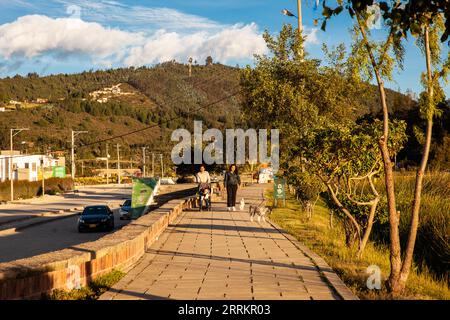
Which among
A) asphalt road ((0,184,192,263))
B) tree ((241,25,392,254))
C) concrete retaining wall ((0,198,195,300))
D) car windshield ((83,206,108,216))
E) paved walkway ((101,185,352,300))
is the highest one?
tree ((241,25,392,254))

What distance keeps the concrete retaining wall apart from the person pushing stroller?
11825 mm

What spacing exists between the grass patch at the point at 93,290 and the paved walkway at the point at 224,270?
0.18m

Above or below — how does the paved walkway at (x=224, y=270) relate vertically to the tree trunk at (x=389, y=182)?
below

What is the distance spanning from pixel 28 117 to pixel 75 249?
512 feet

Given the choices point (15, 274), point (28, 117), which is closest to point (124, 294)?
point (15, 274)

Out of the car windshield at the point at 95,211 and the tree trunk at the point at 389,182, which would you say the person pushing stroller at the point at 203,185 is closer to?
the car windshield at the point at 95,211

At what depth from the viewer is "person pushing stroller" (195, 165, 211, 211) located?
23.7 m

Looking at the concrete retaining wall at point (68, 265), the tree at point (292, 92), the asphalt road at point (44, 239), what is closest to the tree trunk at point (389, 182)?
the concrete retaining wall at point (68, 265)

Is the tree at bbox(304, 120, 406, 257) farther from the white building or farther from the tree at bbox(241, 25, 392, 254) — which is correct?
the white building

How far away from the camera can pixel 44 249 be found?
21266 mm

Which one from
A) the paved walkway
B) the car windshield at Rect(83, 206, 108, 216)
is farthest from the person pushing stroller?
the paved walkway

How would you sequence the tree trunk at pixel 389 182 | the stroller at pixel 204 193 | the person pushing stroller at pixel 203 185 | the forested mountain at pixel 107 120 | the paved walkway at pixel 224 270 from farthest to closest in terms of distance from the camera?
1. the forested mountain at pixel 107 120
2. the stroller at pixel 204 193
3. the person pushing stroller at pixel 203 185
4. the tree trunk at pixel 389 182
5. the paved walkway at pixel 224 270

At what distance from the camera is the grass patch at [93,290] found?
762 cm
